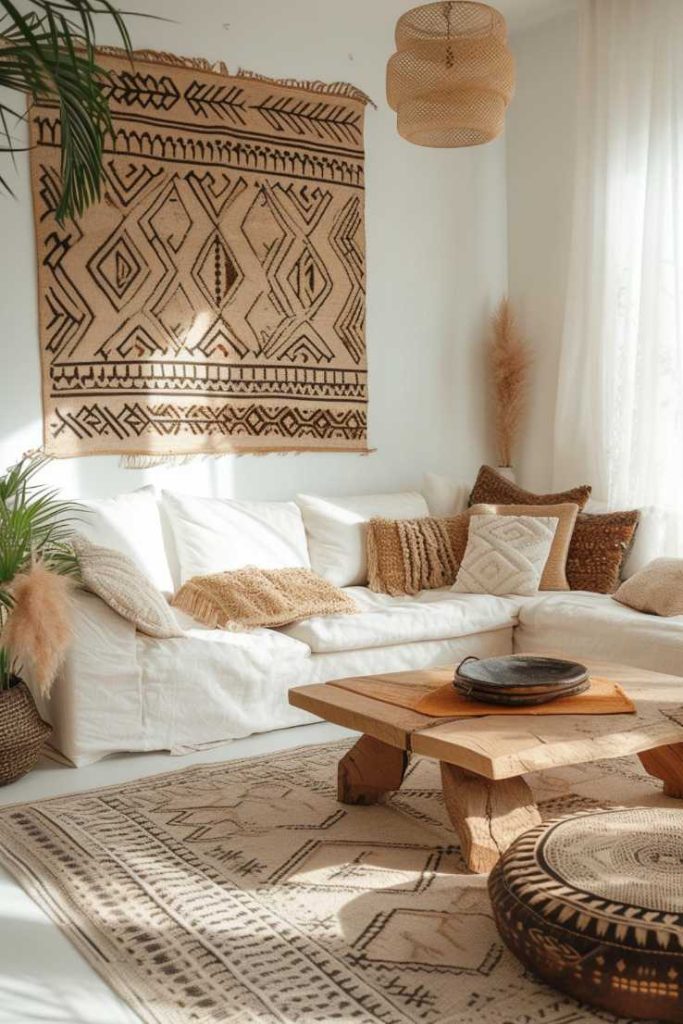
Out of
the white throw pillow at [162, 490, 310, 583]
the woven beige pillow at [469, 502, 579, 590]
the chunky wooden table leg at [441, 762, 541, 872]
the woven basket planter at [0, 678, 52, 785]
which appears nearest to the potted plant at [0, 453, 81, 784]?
the woven basket planter at [0, 678, 52, 785]

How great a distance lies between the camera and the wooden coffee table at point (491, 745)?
2.34 metres

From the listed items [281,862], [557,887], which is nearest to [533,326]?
[281,862]

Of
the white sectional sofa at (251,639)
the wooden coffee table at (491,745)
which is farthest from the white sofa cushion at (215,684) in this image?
the wooden coffee table at (491,745)

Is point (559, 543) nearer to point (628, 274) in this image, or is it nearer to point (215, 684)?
point (628, 274)

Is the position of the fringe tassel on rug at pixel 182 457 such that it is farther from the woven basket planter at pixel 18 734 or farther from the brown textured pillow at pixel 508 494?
the woven basket planter at pixel 18 734

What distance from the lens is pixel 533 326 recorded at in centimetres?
541

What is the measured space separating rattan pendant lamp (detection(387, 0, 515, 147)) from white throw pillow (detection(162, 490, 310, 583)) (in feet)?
5.41

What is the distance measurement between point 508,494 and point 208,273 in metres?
1.61

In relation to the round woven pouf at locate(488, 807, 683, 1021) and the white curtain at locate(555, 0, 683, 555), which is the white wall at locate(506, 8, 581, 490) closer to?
the white curtain at locate(555, 0, 683, 555)

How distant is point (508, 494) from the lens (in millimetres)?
4773

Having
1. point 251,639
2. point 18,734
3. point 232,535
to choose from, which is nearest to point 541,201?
point 232,535

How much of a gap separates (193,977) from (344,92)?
4081mm

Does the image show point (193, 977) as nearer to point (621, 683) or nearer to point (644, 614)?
point (621, 683)

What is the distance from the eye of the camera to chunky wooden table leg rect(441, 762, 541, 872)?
2459 mm
